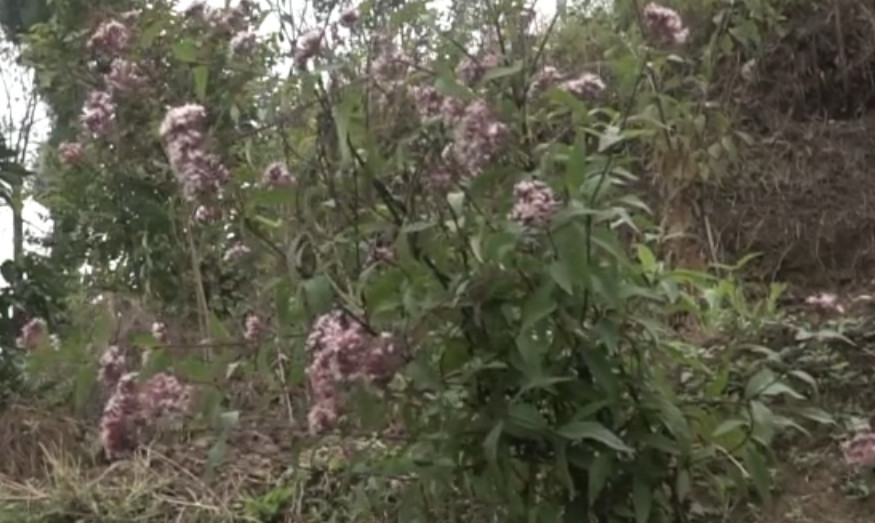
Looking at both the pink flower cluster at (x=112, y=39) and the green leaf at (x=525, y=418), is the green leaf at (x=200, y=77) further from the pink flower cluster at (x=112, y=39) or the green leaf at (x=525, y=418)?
the green leaf at (x=525, y=418)

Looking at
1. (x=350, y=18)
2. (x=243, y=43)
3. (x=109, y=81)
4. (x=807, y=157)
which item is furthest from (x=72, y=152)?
(x=807, y=157)

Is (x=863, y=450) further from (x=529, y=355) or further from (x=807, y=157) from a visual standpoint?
(x=807, y=157)

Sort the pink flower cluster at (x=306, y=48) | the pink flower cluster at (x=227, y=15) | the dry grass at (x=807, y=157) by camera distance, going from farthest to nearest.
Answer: the dry grass at (x=807, y=157) < the pink flower cluster at (x=227, y=15) < the pink flower cluster at (x=306, y=48)

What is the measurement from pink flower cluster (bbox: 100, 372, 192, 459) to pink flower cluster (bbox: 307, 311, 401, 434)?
0.73 ft

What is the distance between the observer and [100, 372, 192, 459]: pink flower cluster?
7.58 feet

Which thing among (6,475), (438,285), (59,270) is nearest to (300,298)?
(438,285)

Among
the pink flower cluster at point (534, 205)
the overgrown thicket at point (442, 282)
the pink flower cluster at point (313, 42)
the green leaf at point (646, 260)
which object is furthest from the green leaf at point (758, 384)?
the pink flower cluster at point (313, 42)

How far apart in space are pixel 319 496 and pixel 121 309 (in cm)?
148

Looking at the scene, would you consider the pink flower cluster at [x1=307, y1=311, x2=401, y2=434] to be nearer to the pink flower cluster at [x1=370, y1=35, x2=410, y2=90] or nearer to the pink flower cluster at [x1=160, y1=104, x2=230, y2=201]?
the pink flower cluster at [x1=160, y1=104, x2=230, y2=201]

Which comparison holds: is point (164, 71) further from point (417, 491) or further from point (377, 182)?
point (417, 491)

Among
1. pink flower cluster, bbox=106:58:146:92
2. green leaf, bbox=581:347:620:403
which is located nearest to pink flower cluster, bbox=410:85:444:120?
green leaf, bbox=581:347:620:403

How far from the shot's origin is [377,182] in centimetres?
234

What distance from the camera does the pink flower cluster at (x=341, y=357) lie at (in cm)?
218

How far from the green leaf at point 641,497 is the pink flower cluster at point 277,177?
75 centimetres
